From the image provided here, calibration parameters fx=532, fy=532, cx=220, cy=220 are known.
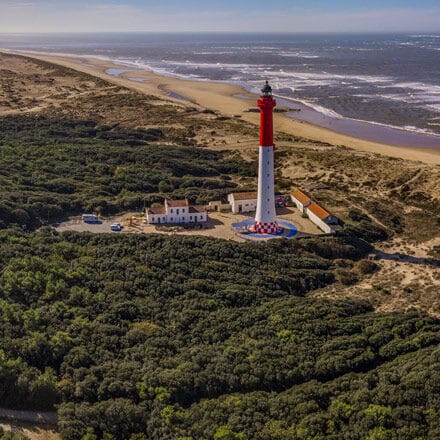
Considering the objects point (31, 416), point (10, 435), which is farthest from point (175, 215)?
point (10, 435)

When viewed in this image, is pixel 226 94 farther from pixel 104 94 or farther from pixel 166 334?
pixel 166 334

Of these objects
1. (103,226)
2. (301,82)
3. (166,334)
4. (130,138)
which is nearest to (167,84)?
(301,82)

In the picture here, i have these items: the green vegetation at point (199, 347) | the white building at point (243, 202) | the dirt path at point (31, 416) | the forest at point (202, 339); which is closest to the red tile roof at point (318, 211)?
the forest at point (202, 339)

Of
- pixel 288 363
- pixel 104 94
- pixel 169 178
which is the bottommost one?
pixel 288 363

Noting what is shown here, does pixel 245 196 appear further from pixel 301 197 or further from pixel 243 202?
pixel 301 197

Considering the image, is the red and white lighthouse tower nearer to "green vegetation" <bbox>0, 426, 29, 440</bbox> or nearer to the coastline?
"green vegetation" <bbox>0, 426, 29, 440</bbox>

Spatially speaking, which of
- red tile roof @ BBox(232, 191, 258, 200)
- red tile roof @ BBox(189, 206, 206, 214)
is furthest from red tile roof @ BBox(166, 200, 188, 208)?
red tile roof @ BBox(232, 191, 258, 200)

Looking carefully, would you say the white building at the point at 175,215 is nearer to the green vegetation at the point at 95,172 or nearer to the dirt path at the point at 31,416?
the green vegetation at the point at 95,172
